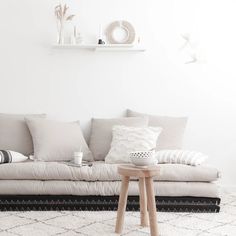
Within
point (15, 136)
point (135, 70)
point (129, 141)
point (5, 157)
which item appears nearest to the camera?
point (5, 157)

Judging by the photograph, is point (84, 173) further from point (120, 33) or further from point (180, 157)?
point (120, 33)

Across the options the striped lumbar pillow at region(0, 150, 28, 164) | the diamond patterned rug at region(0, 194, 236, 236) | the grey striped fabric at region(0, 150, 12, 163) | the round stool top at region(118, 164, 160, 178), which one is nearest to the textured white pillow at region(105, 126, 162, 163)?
the diamond patterned rug at region(0, 194, 236, 236)

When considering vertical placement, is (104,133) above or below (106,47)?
below

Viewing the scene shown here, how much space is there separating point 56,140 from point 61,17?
4.48 ft

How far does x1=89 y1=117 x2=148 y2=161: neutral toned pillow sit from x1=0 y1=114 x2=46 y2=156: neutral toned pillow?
0.65 m

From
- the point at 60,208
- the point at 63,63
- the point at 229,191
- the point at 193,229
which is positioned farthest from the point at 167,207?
the point at 63,63

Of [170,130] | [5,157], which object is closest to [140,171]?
[5,157]

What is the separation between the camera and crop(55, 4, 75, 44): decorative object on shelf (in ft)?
17.7

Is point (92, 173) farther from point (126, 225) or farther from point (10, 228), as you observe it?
point (10, 228)

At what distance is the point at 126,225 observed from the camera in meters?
3.97

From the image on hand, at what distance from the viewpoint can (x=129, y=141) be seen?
16.1ft

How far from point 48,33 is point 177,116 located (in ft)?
5.53

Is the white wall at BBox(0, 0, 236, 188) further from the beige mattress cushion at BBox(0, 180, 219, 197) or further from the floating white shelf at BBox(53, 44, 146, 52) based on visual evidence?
the beige mattress cushion at BBox(0, 180, 219, 197)

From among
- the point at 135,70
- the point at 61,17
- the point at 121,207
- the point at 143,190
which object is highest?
the point at 61,17
